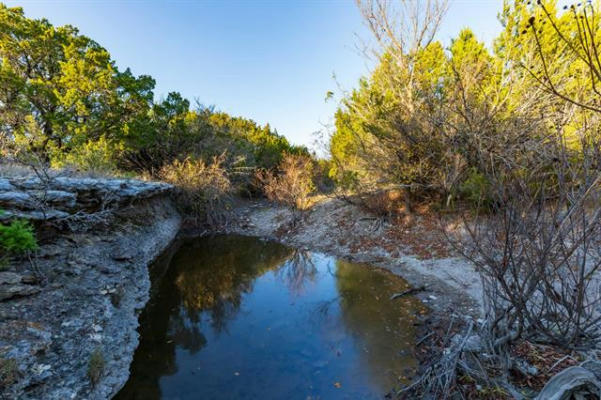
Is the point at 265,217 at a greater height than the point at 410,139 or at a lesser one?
lesser

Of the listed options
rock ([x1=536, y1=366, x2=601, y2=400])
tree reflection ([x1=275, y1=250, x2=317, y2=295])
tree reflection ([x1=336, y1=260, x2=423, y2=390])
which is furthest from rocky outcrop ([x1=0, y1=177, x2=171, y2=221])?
rock ([x1=536, y1=366, x2=601, y2=400])

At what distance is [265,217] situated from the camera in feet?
49.2

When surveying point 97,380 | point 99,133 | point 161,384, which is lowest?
point 161,384

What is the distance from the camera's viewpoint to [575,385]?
2068 mm

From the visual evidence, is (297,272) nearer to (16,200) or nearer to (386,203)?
(386,203)

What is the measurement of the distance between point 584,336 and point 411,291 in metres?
4.16

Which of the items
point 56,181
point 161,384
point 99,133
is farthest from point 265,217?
point 161,384

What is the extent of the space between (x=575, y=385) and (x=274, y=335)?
12.9 feet

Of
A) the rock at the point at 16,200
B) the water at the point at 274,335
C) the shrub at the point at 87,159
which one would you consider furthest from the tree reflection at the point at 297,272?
the shrub at the point at 87,159

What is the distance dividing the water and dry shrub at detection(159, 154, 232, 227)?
511 cm

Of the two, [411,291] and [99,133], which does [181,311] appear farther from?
[99,133]

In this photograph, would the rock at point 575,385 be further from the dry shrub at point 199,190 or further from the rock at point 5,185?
the dry shrub at point 199,190

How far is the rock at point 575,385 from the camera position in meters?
2.07

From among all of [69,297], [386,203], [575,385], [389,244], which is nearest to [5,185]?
[69,297]
